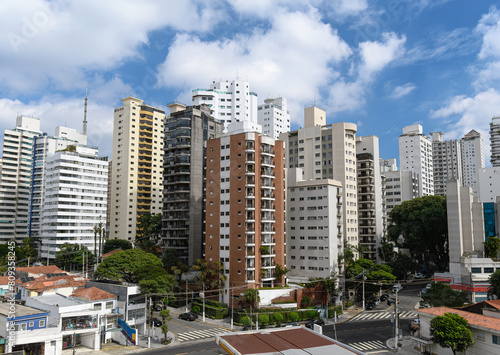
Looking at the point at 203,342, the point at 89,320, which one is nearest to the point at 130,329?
the point at 89,320

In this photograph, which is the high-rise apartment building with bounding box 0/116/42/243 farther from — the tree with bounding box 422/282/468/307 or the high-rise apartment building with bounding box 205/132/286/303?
the tree with bounding box 422/282/468/307

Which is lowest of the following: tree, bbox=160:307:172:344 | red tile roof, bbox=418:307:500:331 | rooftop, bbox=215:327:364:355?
tree, bbox=160:307:172:344

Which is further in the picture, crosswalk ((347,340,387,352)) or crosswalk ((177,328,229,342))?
crosswalk ((177,328,229,342))

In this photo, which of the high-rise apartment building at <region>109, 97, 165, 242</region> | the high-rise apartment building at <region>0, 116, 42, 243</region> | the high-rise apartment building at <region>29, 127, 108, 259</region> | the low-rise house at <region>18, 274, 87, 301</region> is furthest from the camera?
the high-rise apartment building at <region>0, 116, 42, 243</region>

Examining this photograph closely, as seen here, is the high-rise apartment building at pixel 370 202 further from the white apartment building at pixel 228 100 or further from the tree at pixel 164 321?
the white apartment building at pixel 228 100

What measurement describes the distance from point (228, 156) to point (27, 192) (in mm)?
104875

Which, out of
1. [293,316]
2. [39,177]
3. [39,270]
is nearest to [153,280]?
[293,316]

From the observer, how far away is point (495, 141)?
620 ft

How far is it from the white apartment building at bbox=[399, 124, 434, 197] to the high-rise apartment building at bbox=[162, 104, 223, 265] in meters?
111

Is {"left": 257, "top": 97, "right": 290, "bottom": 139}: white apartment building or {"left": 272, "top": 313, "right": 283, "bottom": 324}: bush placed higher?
{"left": 257, "top": 97, "right": 290, "bottom": 139}: white apartment building

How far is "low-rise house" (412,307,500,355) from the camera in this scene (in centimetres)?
4112

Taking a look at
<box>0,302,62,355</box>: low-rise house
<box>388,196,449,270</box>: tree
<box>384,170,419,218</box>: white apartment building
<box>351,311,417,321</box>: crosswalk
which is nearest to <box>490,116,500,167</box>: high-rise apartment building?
<box>384,170,419,218</box>: white apartment building

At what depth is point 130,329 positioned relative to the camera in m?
54.7

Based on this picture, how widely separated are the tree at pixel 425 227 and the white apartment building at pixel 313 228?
21.6m
